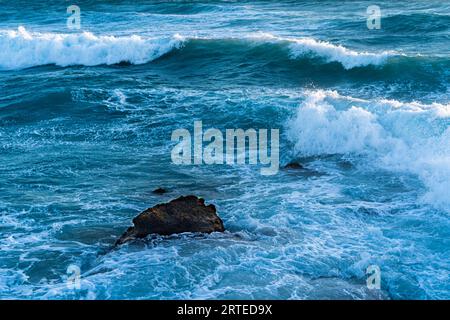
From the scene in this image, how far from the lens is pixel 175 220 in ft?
35.8

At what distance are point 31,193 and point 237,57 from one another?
1278 cm

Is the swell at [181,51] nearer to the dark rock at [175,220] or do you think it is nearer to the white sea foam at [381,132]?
the white sea foam at [381,132]

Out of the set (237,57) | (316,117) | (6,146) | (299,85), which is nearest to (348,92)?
(299,85)

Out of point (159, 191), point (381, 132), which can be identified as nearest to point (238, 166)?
point (159, 191)

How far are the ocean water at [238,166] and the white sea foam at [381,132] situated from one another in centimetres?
5

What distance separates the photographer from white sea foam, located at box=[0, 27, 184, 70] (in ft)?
85.8

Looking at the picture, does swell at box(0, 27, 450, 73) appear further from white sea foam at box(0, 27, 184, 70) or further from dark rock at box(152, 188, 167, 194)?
dark rock at box(152, 188, 167, 194)

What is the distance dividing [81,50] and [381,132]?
599 inches

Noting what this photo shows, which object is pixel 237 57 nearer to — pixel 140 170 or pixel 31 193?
pixel 140 170

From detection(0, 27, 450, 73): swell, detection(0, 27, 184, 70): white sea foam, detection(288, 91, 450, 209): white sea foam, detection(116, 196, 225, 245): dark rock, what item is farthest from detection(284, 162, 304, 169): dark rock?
detection(0, 27, 184, 70): white sea foam

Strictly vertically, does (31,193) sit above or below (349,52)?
below

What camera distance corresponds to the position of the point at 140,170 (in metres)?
14.4

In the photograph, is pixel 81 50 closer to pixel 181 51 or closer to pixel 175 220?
pixel 181 51

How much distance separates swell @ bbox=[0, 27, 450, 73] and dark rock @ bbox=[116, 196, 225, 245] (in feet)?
39.9
